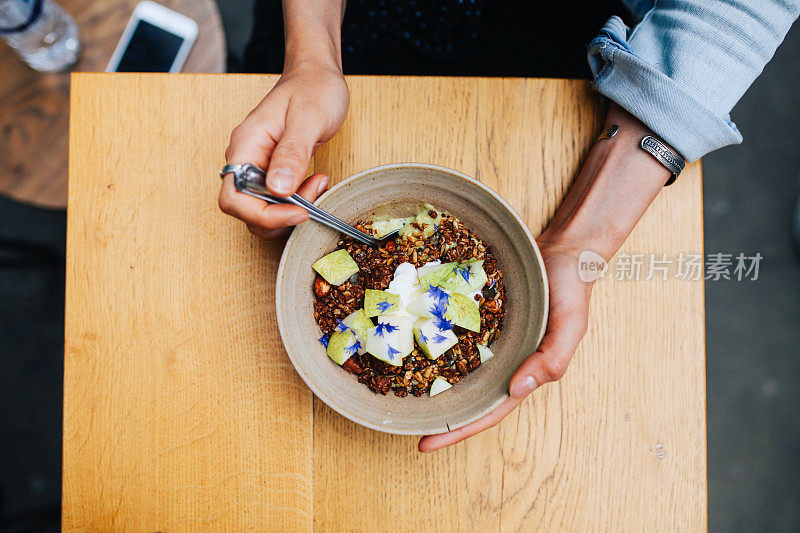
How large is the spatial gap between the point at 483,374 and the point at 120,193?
0.59 meters

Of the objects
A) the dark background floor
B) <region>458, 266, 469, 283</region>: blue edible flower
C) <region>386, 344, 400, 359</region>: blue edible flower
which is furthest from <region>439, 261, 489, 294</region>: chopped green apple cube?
the dark background floor

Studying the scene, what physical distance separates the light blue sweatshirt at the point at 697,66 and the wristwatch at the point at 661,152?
0.01 meters

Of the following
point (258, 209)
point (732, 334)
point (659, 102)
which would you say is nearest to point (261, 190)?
point (258, 209)

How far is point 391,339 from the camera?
2.04ft

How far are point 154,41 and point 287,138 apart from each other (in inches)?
28.3

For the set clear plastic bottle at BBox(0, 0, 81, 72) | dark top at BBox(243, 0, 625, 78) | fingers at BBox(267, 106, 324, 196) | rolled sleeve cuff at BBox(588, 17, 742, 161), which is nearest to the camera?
fingers at BBox(267, 106, 324, 196)

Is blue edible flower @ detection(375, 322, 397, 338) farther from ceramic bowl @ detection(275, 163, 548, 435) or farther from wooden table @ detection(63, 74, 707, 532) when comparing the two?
wooden table @ detection(63, 74, 707, 532)

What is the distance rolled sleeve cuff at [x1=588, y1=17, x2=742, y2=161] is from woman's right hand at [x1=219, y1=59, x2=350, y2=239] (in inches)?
14.6

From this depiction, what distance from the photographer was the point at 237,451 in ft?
2.39

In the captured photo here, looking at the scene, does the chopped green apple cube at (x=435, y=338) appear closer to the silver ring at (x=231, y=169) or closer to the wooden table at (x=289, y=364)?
the wooden table at (x=289, y=364)

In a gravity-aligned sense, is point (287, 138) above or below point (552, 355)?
above

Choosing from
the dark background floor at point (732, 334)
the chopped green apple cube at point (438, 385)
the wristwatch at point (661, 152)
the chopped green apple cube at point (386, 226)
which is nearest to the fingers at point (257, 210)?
the chopped green apple cube at point (386, 226)

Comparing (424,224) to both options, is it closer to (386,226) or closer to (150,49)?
(386,226)

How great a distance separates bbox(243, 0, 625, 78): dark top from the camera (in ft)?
4.10
